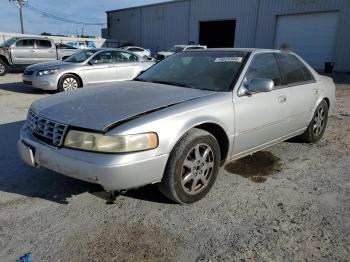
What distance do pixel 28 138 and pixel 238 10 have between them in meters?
24.3

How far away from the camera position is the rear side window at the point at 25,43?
591 inches

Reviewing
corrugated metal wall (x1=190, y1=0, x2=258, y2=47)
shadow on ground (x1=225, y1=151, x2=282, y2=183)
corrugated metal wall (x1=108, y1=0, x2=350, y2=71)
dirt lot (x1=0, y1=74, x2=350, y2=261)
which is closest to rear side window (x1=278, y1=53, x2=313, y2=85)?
shadow on ground (x1=225, y1=151, x2=282, y2=183)

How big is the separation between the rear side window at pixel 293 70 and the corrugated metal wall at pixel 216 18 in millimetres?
16661

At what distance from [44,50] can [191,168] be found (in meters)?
14.8

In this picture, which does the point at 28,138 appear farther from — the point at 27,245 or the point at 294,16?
the point at 294,16

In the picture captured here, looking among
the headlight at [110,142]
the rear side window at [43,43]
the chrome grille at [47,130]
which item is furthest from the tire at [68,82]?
the rear side window at [43,43]

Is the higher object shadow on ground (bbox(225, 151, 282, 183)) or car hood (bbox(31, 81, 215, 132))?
car hood (bbox(31, 81, 215, 132))

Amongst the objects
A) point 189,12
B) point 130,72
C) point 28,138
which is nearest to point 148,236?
point 28,138

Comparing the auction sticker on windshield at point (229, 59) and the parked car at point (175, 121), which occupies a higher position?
the auction sticker on windshield at point (229, 59)

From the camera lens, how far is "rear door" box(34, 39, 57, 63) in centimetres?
1555

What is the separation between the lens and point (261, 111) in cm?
377

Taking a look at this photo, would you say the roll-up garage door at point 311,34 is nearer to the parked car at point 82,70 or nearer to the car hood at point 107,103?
the parked car at point 82,70

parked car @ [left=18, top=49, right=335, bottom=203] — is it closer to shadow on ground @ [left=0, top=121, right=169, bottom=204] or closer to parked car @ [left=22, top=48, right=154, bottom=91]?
shadow on ground @ [left=0, top=121, right=169, bottom=204]

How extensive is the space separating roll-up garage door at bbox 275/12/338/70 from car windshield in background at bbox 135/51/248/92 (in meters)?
18.2
